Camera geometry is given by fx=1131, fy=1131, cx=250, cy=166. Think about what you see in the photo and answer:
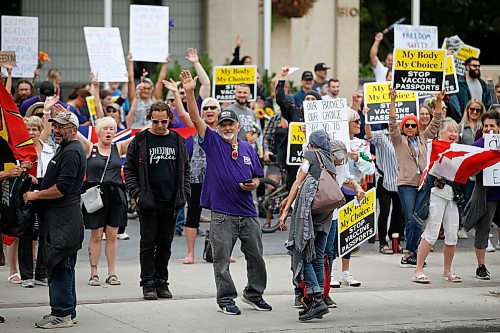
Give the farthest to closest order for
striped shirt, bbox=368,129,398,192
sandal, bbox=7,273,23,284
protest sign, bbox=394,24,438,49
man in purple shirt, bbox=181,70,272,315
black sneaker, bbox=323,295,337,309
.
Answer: protest sign, bbox=394,24,438,49, striped shirt, bbox=368,129,398,192, sandal, bbox=7,273,23,284, black sneaker, bbox=323,295,337,309, man in purple shirt, bbox=181,70,272,315

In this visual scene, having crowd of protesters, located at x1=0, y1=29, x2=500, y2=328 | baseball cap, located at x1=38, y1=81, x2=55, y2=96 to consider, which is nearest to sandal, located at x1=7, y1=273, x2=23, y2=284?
crowd of protesters, located at x1=0, y1=29, x2=500, y2=328

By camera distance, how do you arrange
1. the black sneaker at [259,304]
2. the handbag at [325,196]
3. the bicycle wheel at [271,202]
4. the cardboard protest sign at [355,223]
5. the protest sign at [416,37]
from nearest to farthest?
the handbag at [325,196] → the black sneaker at [259,304] → the cardboard protest sign at [355,223] → the bicycle wheel at [271,202] → the protest sign at [416,37]

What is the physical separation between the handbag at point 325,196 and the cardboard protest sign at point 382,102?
13.0ft

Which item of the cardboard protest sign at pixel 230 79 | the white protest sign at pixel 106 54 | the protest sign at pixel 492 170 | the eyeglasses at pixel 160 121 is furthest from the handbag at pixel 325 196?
the white protest sign at pixel 106 54

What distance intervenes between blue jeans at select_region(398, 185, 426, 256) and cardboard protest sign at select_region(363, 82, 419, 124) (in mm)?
1183

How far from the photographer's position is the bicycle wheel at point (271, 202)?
16.7 m

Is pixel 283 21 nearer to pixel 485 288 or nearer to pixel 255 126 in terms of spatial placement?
pixel 255 126

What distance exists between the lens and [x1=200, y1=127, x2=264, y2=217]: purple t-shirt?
10.9 metres

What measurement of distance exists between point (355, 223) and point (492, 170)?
1917 millimetres

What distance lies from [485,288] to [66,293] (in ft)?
16.6

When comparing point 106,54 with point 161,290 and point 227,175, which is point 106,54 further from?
point 227,175

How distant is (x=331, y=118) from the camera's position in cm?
1306

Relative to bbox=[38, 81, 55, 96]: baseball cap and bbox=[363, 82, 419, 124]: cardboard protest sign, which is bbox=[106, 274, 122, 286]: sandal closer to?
bbox=[38, 81, 55, 96]: baseball cap

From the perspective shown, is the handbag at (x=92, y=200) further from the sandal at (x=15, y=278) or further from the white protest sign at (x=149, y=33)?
the white protest sign at (x=149, y=33)
